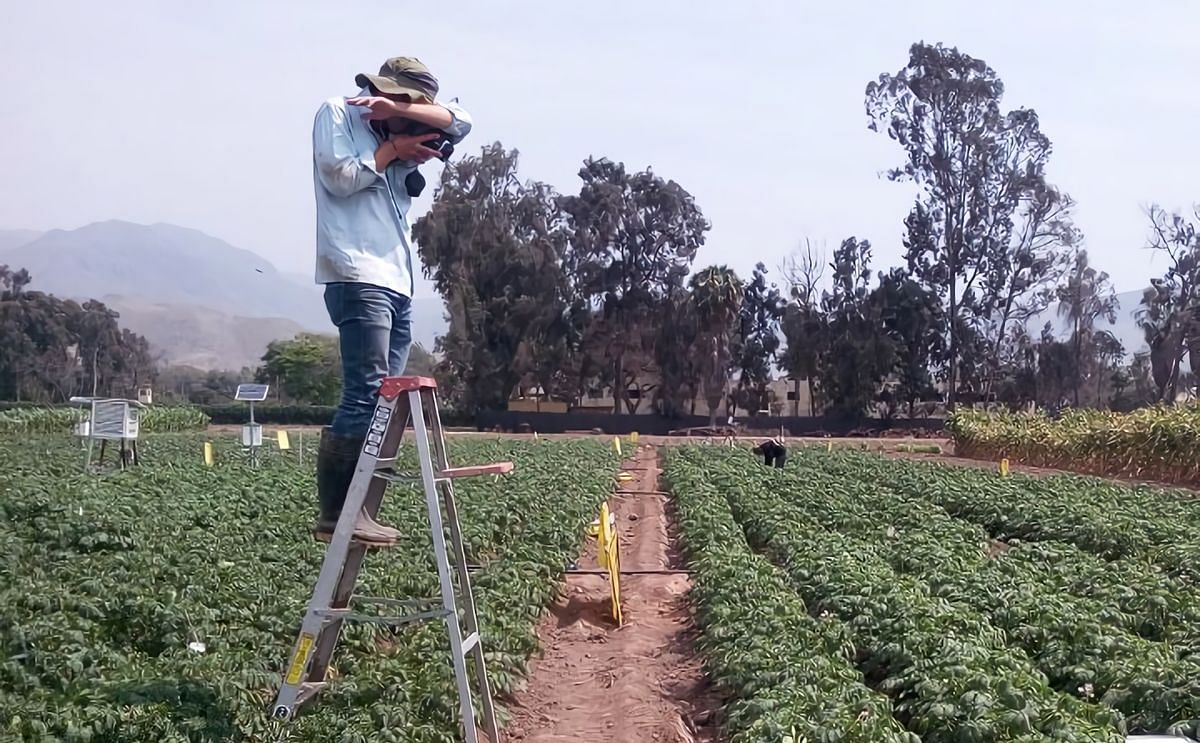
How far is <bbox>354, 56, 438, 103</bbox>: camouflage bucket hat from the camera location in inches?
175

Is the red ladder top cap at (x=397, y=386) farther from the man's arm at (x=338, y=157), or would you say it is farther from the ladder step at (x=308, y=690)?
the ladder step at (x=308, y=690)

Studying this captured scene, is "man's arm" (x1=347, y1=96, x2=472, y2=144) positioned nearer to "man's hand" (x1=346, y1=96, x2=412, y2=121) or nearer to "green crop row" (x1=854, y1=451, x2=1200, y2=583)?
"man's hand" (x1=346, y1=96, x2=412, y2=121)

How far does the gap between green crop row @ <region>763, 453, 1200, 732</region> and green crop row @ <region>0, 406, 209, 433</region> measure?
25.1 meters

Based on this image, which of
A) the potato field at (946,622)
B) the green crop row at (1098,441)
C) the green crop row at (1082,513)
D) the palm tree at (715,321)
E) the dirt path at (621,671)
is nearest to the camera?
the potato field at (946,622)

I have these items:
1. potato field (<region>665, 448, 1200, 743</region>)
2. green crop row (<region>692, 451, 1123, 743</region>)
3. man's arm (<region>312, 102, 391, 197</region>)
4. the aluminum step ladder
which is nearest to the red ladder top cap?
the aluminum step ladder

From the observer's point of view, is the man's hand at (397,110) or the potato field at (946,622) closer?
the man's hand at (397,110)

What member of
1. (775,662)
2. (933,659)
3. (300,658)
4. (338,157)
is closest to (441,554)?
(300,658)

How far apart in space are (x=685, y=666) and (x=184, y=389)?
97489mm

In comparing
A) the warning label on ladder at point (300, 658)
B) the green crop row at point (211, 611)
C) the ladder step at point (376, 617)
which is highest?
the ladder step at point (376, 617)

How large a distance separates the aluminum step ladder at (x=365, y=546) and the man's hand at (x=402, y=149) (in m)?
0.89

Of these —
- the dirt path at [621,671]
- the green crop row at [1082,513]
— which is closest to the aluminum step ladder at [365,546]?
the dirt path at [621,671]

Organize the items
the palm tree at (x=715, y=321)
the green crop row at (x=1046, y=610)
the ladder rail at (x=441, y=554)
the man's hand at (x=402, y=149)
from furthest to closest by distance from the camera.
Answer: the palm tree at (x=715, y=321) < the green crop row at (x=1046, y=610) < the man's hand at (x=402, y=149) < the ladder rail at (x=441, y=554)

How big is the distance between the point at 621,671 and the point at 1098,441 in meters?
25.9

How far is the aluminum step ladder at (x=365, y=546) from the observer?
4.16m
